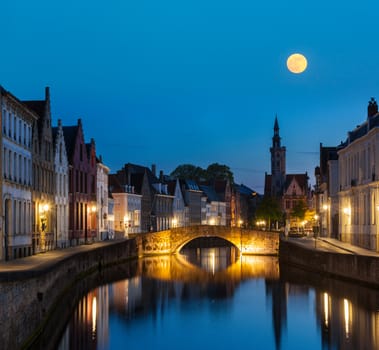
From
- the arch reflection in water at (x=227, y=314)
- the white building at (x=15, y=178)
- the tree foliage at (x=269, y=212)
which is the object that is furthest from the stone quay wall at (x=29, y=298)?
the tree foliage at (x=269, y=212)

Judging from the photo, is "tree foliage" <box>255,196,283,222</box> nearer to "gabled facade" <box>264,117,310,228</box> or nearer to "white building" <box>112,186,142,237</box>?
"gabled facade" <box>264,117,310,228</box>

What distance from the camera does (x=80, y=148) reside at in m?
59.2

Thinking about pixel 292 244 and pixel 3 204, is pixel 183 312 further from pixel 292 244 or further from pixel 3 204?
pixel 292 244

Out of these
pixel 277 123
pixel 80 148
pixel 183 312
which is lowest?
pixel 183 312

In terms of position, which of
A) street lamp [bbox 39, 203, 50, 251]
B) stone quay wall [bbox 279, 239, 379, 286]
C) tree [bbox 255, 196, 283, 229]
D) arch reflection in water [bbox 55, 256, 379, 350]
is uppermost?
tree [bbox 255, 196, 283, 229]

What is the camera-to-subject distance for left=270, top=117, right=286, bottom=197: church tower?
135 meters

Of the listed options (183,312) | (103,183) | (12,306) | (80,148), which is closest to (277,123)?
(103,183)

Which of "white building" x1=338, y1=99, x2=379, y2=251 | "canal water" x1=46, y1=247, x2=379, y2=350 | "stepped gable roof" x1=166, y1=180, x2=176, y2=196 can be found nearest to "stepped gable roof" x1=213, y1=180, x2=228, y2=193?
"stepped gable roof" x1=166, y1=180, x2=176, y2=196

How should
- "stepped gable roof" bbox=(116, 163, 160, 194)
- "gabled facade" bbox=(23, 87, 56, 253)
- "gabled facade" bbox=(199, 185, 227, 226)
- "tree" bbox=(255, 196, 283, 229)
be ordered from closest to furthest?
"gabled facade" bbox=(23, 87, 56, 253), "stepped gable roof" bbox=(116, 163, 160, 194), "tree" bbox=(255, 196, 283, 229), "gabled facade" bbox=(199, 185, 227, 226)

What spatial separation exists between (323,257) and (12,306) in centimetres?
2675

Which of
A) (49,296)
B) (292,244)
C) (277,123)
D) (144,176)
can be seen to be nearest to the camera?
(49,296)

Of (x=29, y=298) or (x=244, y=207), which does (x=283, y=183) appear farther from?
(x=29, y=298)

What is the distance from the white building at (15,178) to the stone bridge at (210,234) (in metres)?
27.9

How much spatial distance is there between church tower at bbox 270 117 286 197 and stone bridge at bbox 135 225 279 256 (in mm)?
63770
